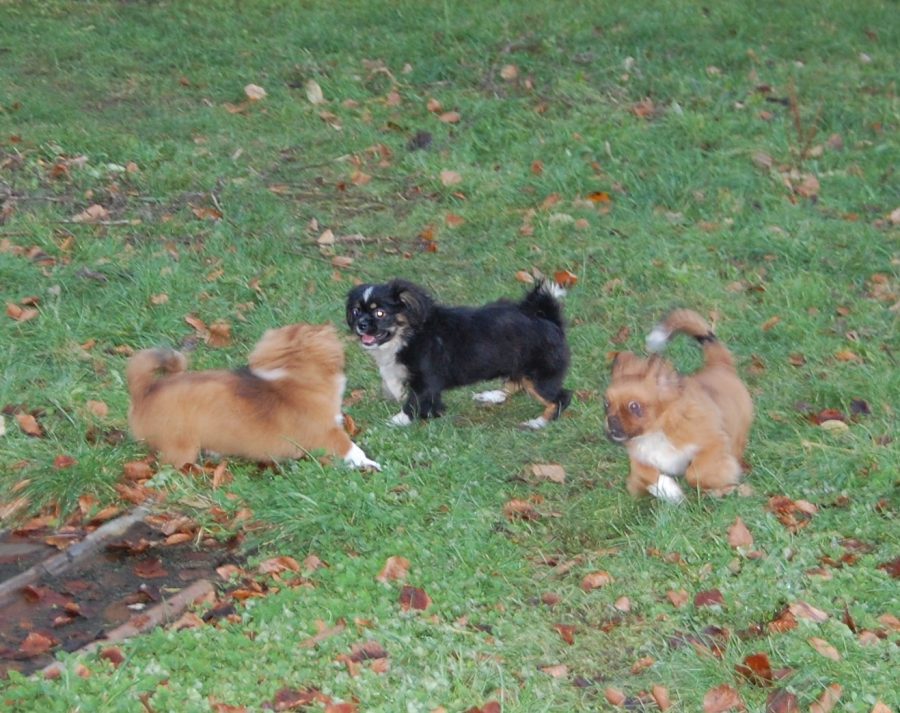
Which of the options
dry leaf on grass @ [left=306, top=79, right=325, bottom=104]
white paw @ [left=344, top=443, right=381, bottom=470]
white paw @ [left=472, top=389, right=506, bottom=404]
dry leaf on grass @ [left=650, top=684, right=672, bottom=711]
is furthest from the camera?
dry leaf on grass @ [left=306, top=79, right=325, bottom=104]

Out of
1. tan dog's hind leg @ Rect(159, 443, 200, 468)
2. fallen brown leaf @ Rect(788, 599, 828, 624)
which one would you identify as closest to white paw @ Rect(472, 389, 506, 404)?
tan dog's hind leg @ Rect(159, 443, 200, 468)


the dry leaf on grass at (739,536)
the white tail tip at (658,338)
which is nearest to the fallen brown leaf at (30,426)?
the white tail tip at (658,338)

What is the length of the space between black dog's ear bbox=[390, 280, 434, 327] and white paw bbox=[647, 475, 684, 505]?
75.6 inches

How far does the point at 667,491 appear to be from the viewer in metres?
6.49

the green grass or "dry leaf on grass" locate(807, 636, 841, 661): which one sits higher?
"dry leaf on grass" locate(807, 636, 841, 661)

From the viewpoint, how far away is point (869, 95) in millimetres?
13391

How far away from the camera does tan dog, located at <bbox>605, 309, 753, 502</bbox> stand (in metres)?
6.25

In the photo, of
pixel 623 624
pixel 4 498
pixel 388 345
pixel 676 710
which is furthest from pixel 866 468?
pixel 4 498

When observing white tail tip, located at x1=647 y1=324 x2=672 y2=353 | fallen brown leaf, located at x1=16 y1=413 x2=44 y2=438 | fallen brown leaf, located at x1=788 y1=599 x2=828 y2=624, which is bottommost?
fallen brown leaf, located at x1=16 y1=413 x2=44 y2=438

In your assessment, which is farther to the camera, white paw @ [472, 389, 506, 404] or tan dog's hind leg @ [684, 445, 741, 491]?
white paw @ [472, 389, 506, 404]

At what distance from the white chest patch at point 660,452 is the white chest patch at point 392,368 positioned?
1824 mm

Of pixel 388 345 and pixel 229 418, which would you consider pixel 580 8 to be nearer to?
pixel 388 345

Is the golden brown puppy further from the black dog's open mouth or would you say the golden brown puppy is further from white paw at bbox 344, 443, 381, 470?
the black dog's open mouth

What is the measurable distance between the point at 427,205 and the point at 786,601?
6.53 metres
